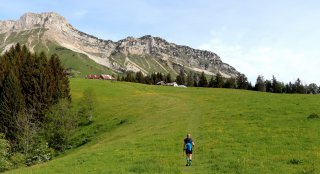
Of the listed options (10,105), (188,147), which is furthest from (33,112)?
(188,147)

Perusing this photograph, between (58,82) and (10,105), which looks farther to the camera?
(58,82)

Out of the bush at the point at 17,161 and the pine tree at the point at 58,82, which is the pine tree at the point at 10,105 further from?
the bush at the point at 17,161

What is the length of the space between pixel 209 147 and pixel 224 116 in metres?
22.0

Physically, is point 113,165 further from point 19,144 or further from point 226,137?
point 19,144

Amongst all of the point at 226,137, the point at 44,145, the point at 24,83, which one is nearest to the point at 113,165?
the point at 226,137

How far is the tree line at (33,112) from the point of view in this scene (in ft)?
199

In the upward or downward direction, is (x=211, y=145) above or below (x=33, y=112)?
above

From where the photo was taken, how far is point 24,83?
86.4m

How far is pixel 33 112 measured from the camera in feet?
264

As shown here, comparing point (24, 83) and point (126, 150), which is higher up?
point (24, 83)

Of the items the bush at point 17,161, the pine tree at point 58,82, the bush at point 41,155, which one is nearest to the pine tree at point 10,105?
the pine tree at point 58,82

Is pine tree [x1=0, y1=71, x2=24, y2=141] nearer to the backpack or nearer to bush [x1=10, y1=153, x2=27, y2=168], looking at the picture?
bush [x1=10, y1=153, x2=27, y2=168]

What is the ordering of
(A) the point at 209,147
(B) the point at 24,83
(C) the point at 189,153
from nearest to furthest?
(C) the point at 189,153 → (A) the point at 209,147 → (B) the point at 24,83

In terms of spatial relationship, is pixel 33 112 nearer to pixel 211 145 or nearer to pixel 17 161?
pixel 17 161
